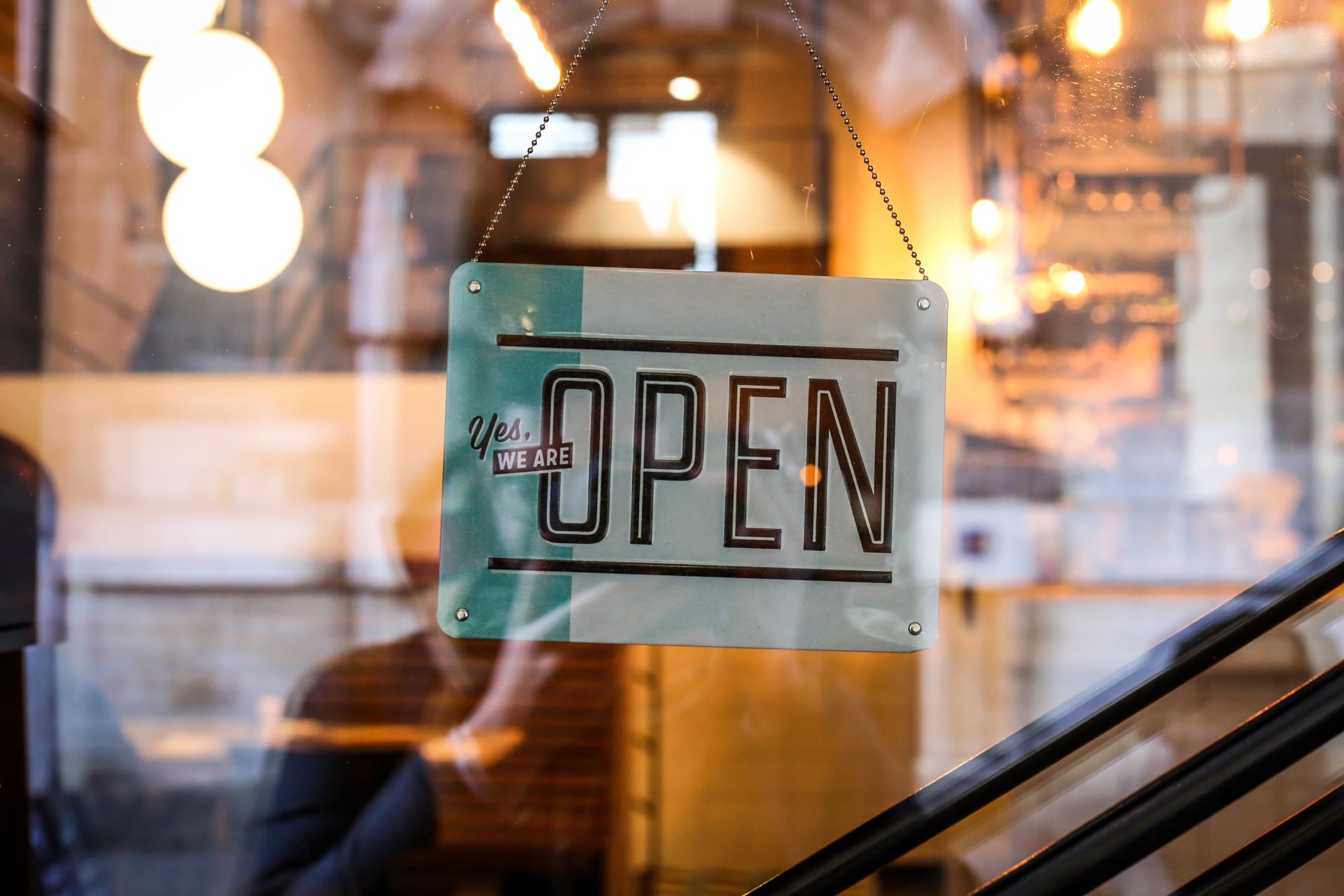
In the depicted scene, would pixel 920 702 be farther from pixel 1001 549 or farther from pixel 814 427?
pixel 814 427

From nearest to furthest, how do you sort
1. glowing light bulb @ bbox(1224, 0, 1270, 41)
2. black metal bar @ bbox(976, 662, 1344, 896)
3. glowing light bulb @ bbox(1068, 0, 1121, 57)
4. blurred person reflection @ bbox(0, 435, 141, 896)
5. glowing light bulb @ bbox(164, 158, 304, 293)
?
black metal bar @ bbox(976, 662, 1344, 896)
glowing light bulb @ bbox(1068, 0, 1121, 57)
glowing light bulb @ bbox(1224, 0, 1270, 41)
blurred person reflection @ bbox(0, 435, 141, 896)
glowing light bulb @ bbox(164, 158, 304, 293)

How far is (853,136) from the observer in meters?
1.37

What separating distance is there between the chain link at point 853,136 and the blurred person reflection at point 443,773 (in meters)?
1.26

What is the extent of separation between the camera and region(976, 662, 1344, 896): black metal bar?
852mm

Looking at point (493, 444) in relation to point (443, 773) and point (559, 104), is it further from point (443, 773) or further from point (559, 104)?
point (443, 773)

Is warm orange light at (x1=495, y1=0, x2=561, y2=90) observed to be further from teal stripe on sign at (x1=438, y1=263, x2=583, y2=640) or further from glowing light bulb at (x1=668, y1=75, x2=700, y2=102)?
teal stripe on sign at (x1=438, y1=263, x2=583, y2=640)

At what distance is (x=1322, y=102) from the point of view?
5.68 feet

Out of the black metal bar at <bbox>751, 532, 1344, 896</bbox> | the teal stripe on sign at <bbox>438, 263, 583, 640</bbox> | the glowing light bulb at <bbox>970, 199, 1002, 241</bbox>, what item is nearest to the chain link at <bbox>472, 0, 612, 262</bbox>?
the teal stripe on sign at <bbox>438, 263, 583, 640</bbox>

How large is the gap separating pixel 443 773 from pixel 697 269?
127 centimetres

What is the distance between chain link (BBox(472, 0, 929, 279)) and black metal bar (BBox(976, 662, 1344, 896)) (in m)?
0.57

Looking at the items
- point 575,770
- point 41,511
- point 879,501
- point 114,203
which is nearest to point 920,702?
point 575,770

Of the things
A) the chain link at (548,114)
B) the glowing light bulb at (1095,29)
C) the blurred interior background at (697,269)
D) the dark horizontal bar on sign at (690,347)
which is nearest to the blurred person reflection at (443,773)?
the blurred interior background at (697,269)

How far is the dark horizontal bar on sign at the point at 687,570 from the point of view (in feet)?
3.56

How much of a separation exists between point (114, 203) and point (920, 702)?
202 centimetres
